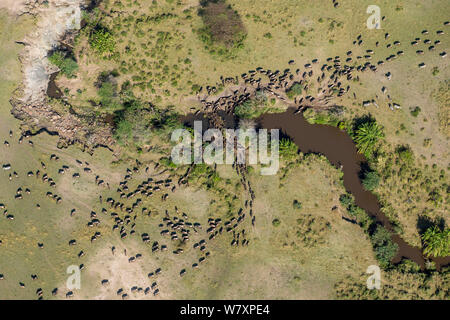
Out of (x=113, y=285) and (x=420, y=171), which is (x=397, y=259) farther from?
(x=113, y=285)

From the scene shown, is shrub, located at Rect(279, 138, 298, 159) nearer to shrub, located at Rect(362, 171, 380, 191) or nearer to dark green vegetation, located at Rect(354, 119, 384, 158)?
dark green vegetation, located at Rect(354, 119, 384, 158)

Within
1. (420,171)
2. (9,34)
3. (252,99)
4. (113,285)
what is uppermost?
(9,34)

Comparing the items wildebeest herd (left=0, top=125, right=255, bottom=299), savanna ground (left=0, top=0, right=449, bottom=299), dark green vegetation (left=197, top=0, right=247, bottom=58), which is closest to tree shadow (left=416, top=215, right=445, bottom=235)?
savanna ground (left=0, top=0, right=449, bottom=299)

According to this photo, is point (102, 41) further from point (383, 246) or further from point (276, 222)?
point (383, 246)

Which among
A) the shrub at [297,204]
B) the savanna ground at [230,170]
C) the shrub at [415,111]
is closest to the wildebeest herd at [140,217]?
the savanna ground at [230,170]
